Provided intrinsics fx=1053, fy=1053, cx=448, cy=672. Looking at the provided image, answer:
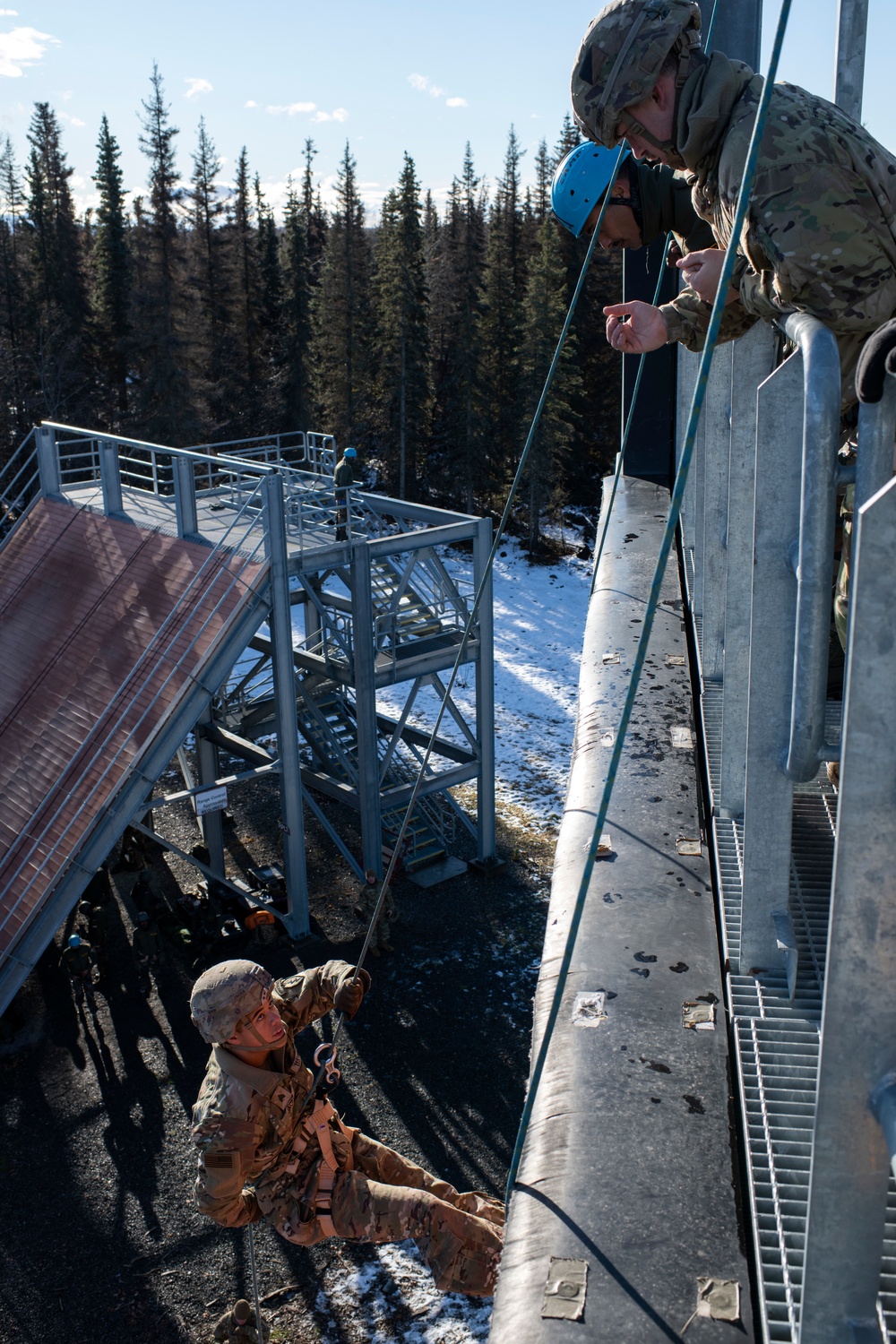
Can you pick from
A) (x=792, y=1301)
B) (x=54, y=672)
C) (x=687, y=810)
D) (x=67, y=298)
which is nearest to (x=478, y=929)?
(x=54, y=672)

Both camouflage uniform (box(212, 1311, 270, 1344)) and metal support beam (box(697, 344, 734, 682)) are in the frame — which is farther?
camouflage uniform (box(212, 1311, 270, 1344))

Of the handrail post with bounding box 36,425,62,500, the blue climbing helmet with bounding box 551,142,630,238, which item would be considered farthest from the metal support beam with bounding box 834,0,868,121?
the handrail post with bounding box 36,425,62,500

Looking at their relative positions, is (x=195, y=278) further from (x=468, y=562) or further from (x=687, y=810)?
(x=687, y=810)

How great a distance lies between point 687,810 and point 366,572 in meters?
9.73

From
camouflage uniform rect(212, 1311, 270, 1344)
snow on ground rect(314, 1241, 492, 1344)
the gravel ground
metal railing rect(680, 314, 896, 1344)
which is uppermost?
metal railing rect(680, 314, 896, 1344)

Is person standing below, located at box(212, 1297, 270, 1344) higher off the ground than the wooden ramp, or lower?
lower

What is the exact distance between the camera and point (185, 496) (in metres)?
13.3

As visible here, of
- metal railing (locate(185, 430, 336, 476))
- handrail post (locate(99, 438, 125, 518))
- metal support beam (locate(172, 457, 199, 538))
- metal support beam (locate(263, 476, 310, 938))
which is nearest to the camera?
metal support beam (locate(263, 476, 310, 938))

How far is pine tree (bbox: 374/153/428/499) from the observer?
131 ft

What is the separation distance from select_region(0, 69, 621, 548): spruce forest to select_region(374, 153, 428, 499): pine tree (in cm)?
8

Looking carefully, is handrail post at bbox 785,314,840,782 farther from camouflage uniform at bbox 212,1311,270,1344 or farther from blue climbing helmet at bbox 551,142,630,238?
camouflage uniform at bbox 212,1311,270,1344

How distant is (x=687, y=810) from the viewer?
12.9ft

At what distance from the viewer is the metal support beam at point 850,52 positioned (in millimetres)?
4840

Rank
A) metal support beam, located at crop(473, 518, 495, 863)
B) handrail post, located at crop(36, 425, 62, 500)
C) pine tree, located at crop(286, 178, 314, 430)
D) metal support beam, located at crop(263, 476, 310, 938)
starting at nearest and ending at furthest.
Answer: metal support beam, located at crop(263, 476, 310, 938)
metal support beam, located at crop(473, 518, 495, 863)
handrail post, located at crop(36, 425, 62, 500)
pine tree, located at crop(286, 178, 314, 430)
